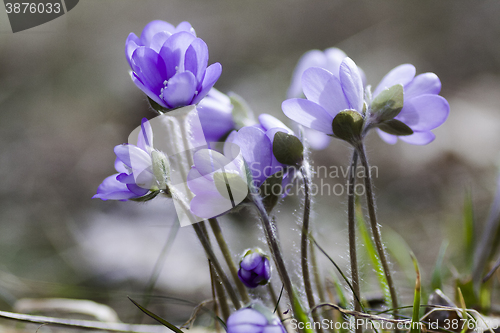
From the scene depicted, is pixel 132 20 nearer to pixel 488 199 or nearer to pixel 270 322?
pixel 488 199

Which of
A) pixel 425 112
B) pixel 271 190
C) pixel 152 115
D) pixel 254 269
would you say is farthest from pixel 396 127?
pixel 152 115

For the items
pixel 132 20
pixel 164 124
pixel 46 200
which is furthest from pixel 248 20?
pixel 164 124

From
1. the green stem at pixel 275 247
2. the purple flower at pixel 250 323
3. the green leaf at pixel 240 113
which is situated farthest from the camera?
the green leaf at pixel 240 113

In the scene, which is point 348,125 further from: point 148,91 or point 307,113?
point 148,91

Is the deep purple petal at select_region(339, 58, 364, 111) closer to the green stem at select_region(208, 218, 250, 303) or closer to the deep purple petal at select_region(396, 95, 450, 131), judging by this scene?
the deep purple petal at select_region(396, 95, 450, 131)

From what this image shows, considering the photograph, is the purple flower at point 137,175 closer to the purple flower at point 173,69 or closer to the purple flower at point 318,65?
the purple flower at point 173,69

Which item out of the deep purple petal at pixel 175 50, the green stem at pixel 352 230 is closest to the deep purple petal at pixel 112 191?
the deep purple petal at pixel 175 50

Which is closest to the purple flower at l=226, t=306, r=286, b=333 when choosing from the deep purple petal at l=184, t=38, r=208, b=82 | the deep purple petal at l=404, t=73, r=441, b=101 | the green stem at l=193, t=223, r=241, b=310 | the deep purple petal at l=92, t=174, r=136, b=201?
the green stem at l=193, t=223, r=241, b=310
